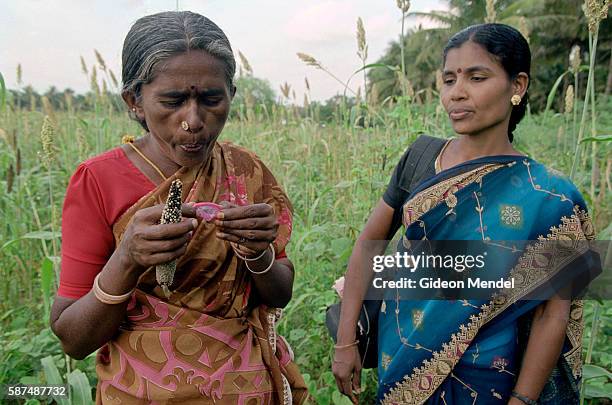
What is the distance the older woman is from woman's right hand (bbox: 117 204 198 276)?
1.6 inches

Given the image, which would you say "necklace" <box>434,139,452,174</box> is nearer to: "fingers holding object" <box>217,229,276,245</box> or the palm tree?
"fingers holding object" <box>217,229,276,245</box>

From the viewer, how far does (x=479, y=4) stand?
67.4 ft

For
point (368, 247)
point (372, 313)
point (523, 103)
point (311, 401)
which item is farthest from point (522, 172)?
point (311, 401)

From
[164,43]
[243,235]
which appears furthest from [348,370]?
[164,43]

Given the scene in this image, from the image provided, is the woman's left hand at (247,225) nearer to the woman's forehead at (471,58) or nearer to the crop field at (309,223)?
the woman's forehead at (471,58)

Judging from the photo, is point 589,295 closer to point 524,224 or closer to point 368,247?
point 524,224

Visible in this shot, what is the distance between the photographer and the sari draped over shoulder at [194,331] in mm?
1132

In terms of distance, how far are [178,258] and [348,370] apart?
2.70 ft

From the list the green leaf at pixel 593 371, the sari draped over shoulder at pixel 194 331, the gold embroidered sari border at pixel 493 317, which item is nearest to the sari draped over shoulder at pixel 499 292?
the gold embroidered sari border at pixel 493 317

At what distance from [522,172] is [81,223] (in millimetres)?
1127

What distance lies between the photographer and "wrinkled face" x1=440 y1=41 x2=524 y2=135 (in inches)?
53.1

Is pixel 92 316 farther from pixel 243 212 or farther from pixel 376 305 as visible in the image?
pixel 376 305

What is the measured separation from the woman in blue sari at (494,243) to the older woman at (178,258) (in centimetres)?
48

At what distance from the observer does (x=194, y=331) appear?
1146 millimetres
